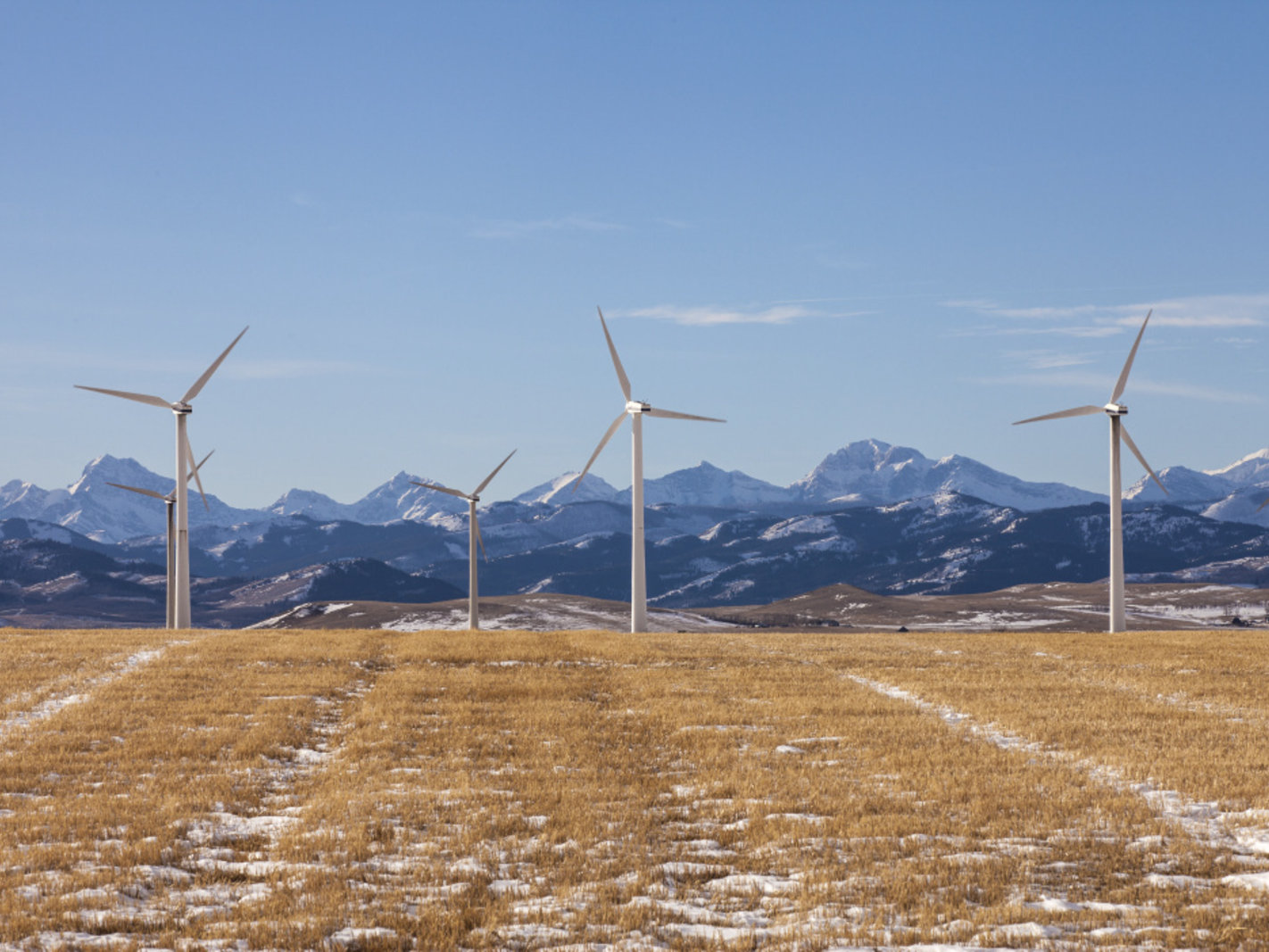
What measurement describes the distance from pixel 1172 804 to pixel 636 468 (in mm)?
60357

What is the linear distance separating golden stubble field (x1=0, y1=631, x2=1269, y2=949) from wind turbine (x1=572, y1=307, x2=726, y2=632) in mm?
36694

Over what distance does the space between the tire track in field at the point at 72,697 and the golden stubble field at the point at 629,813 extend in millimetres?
223

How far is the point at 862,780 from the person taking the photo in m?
22.8

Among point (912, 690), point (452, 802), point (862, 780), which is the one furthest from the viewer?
point (912, 690)

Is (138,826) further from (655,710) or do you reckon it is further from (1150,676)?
(1150,676)

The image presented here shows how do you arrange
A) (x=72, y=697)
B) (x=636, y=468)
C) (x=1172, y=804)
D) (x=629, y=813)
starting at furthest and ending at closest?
1. (x=636, y=468)
2. (x=72, y=697)
3. (x=1172, y=804)
4. (x=629, y=813)

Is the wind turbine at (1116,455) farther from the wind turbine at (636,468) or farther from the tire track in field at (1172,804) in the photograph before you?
the tire track in field at (1172,804)

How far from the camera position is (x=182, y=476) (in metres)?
83.9

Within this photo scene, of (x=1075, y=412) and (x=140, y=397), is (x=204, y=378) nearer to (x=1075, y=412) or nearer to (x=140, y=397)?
(x=140, y=397)

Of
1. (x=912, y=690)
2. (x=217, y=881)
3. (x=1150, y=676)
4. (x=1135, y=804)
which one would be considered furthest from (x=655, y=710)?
(x=1150, y=676)

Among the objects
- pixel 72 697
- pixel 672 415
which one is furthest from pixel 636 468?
pixel 72 697

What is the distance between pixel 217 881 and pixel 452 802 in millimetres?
5235

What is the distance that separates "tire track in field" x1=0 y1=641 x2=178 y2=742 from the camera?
1169 inches

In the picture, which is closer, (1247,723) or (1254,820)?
(1254,820)
